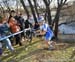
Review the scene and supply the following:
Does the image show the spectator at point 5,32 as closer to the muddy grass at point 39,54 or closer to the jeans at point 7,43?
the jeans at point 7,43

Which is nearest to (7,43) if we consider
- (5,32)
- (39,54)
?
(5,32)

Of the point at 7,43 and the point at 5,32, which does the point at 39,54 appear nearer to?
the point at 7,43

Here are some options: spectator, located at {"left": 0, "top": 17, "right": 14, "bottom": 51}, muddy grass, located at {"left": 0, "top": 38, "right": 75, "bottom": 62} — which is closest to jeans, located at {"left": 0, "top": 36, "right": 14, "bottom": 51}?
spectator, located at {"left": 0, "top": 17, "right": 14, "bottom": 51}

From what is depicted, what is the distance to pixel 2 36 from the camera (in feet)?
32.3

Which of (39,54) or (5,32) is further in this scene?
(5,32)

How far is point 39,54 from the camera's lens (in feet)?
32.2

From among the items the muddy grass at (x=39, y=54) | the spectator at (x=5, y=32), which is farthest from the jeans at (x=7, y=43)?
the muddy grass at (x=39, y=54)

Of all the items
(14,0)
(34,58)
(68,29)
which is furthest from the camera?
(14,0)

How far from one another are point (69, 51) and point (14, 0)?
14433 mm

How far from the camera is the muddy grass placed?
29.9ft

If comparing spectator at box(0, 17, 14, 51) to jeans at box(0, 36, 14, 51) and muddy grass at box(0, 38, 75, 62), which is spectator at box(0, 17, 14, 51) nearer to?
jeans at box(0, 36, 14, 51)

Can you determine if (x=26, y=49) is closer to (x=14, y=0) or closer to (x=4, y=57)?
(x=4, y=57)

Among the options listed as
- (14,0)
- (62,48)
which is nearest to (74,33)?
(62,48)

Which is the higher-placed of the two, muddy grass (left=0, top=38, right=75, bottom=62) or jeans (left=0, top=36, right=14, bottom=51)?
jeans (left=0, top=36, right=14, bottom=51)
